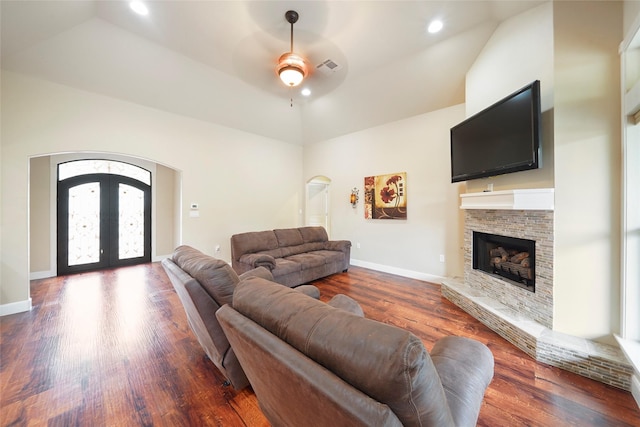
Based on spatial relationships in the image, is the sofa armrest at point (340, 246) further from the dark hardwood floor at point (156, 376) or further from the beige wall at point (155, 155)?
the beige wall at point (155, 155)

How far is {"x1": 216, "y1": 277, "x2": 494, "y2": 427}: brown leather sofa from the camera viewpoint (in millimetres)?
616

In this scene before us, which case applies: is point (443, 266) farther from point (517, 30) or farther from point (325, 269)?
point (517, 30)

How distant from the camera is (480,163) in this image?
2877 mm

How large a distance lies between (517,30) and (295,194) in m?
5.17

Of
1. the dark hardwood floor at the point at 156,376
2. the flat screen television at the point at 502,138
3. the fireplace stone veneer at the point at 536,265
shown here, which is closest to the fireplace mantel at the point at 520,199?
the fireplace stone veneer at the point at 536,265

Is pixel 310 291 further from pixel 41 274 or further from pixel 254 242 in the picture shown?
pixel 41 274

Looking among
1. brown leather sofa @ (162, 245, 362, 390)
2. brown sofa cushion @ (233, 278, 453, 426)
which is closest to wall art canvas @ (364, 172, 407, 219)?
brown leather sofa @ (162, 245, 362, 390)

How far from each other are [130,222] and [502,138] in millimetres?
7405

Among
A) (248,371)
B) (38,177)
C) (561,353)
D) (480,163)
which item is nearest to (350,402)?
(248,371)

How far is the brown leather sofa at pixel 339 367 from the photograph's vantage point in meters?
0.62

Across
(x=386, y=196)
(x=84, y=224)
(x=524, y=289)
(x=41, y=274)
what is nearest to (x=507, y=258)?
(x=524, y=289)

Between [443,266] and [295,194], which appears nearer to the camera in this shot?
[443,266]

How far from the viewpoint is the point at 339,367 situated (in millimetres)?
708

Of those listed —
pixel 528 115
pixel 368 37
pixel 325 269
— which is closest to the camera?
pixel 528 115
